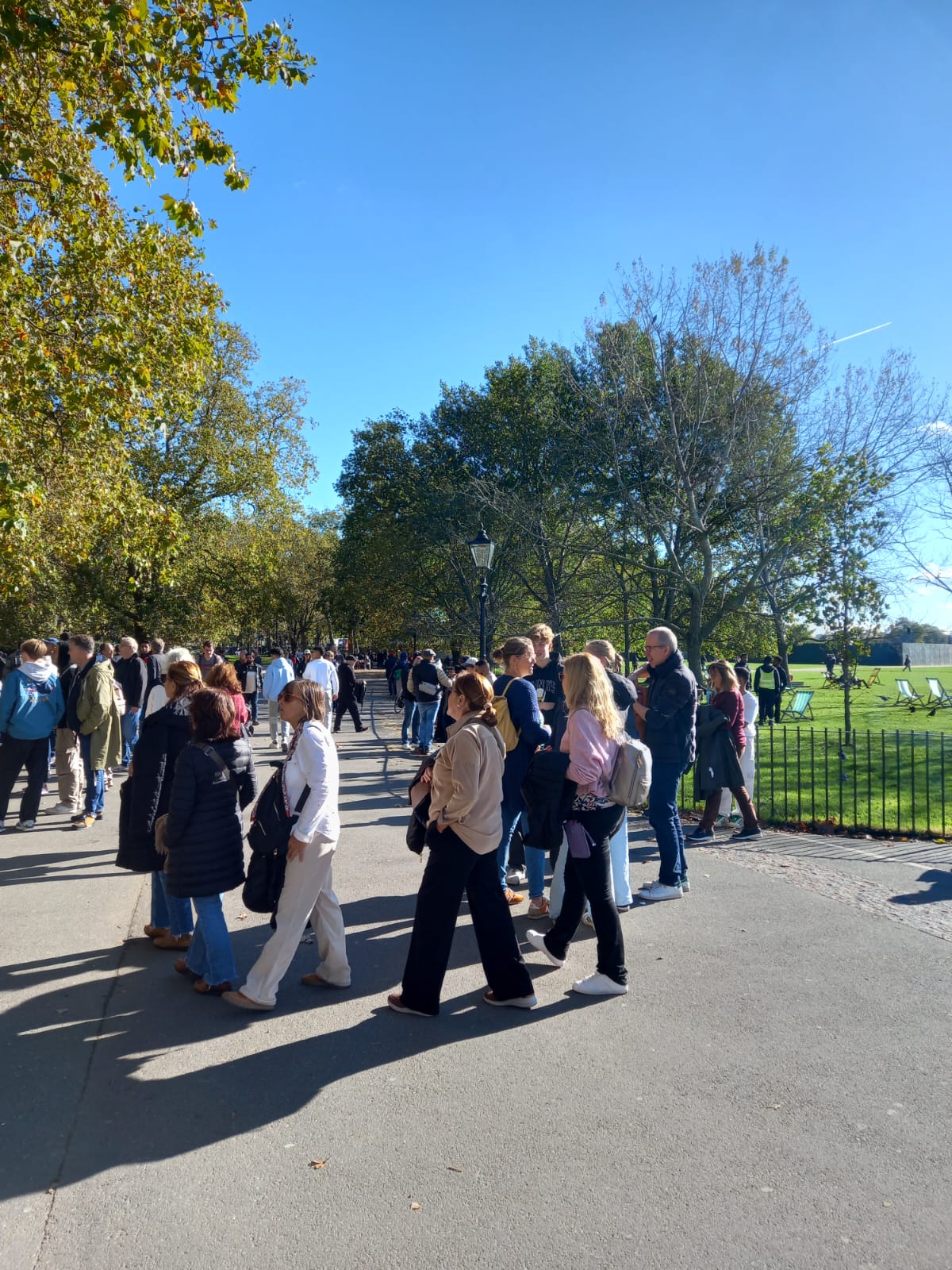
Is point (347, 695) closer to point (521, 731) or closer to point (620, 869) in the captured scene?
point (521, 731)

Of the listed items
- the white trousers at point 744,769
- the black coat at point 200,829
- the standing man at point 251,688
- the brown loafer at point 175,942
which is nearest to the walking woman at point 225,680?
the black coat at point 200,829

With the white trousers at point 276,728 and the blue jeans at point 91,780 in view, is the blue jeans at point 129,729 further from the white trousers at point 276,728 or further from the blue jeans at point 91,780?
the white trousers at point 276,728

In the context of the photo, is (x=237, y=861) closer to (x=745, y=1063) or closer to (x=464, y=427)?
(x=745, y=1063)

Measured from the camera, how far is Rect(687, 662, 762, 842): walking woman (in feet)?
27.1

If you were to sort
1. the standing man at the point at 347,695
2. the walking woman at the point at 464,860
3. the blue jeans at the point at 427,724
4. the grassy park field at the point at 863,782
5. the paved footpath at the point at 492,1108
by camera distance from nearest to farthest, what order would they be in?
the paved footpath at the point at 492,1108 < the walking woman at the point at 464,860 < the grassy park field at the point at 863,782 < the blue jeans at the point at 427,724 < the standing man at the point at 347,695

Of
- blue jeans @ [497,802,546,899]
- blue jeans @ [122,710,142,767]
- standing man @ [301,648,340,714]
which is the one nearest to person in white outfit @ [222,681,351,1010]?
blue jeans @ [497,802,546,899]

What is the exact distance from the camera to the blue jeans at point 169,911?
553 centimetres

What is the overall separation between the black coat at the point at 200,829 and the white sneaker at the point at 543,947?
1784 millimetres

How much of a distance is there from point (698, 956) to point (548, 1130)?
86.1 inches

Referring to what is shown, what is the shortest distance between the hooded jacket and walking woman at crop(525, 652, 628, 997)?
603 cm

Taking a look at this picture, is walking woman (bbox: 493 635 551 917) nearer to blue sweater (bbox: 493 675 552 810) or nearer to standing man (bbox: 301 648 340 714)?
blue sweater (bbox: 493 675 552 810)

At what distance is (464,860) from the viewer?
4.52 meters

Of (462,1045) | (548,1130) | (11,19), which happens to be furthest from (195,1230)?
(11,19)

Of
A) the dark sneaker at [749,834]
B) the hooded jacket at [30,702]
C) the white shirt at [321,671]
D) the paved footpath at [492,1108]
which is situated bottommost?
the paved footpath at [492,1108]
